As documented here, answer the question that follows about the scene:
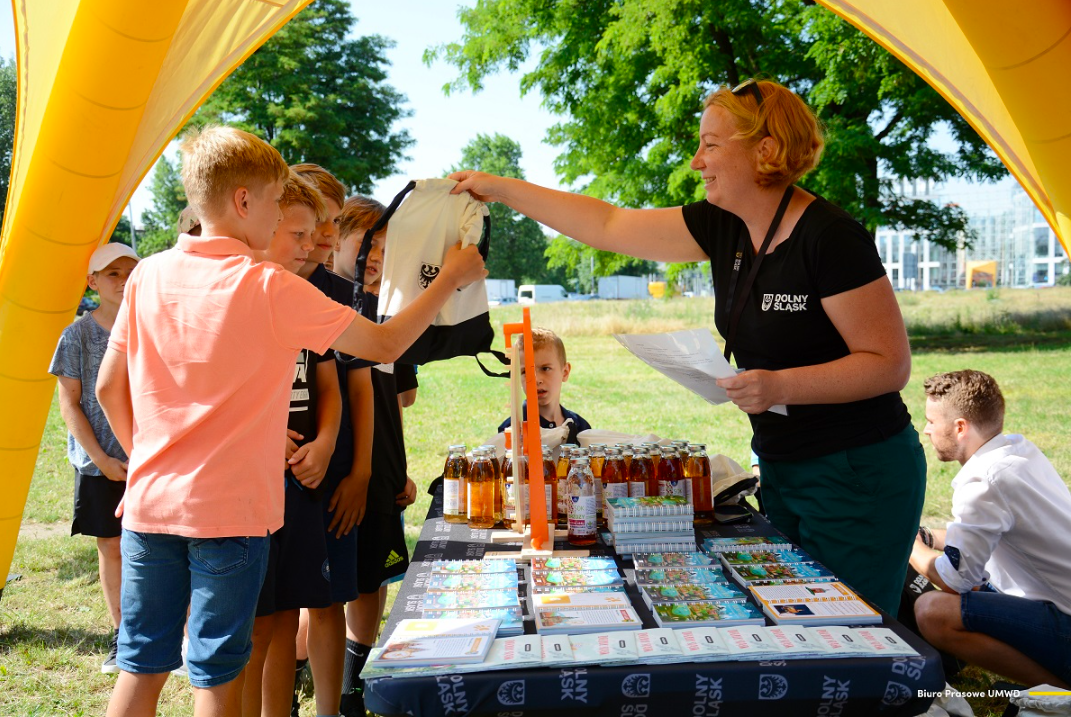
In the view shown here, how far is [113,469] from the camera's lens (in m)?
3.49

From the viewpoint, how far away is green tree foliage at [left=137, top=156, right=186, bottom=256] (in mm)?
30448

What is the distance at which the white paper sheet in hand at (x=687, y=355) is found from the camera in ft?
7.14

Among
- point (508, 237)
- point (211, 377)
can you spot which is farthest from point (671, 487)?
point (508, 237)

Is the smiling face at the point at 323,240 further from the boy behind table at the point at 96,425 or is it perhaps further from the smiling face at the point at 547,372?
the boy behind table at the point at 96,425

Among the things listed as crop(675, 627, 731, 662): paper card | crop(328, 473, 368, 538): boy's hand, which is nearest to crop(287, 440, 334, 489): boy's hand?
crop(328, 473, 368, 538): boy's hand

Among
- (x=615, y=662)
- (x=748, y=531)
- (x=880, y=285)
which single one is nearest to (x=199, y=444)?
(x=615, y=662)

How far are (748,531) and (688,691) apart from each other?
3.25 feet

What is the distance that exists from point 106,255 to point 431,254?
1712mm

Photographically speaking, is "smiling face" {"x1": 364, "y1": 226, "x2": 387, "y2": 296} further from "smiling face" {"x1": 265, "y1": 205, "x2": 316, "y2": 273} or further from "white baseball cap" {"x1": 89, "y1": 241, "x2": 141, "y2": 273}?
"white baseball cap" {"x1": 89, "y1": 241, "x2": 141, "y2": 273}

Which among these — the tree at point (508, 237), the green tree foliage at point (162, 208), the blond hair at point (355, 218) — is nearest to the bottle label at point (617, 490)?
the blond hair at point (355, 218)

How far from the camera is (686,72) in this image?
13.0 metres

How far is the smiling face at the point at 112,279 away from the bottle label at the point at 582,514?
7.83 feet

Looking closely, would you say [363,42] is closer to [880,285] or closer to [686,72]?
[686,72]

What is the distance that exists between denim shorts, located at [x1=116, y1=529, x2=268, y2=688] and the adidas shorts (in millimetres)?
1085
